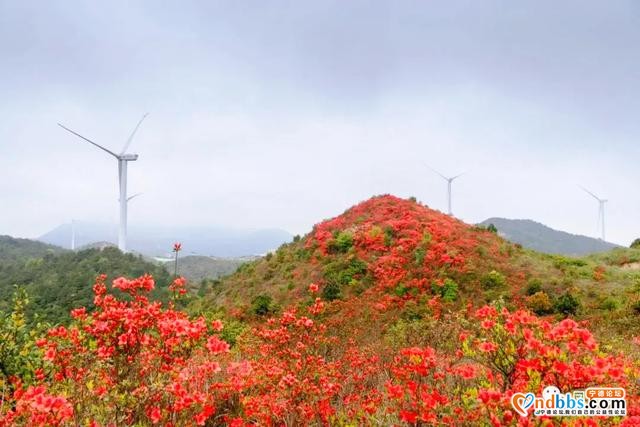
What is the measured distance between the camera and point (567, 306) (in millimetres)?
21766

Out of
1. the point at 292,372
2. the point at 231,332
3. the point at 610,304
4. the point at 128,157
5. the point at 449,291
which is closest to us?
the point at 292,372

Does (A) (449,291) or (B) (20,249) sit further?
(B) (20,249)

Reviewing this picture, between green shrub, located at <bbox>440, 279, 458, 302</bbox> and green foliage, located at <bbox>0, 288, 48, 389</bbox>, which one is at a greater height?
green shrub, located at <bbox>440, 279, 458, 302</bbox>

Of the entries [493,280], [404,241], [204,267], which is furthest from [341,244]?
[204,267]

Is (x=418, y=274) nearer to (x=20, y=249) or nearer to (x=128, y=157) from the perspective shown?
(x=128, y=157)

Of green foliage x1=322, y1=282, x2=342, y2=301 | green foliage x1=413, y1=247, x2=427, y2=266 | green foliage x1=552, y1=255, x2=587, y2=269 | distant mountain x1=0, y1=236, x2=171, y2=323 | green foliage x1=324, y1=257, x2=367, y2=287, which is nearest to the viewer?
green foliage x1=322, y1=282, x2=342, y2=301

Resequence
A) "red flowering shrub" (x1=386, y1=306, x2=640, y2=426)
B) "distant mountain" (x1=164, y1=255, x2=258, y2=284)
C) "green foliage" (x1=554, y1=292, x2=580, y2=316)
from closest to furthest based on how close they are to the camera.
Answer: "red flowering shrub" (x1=386, y1=306, x2=640, y2=426) → "green foliage" (x1=554, y1=292, x2=580, y2=316) → "distant mountain" (x1=164, y1=255, x2=258, y2=284)

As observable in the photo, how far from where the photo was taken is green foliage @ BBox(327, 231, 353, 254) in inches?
1256

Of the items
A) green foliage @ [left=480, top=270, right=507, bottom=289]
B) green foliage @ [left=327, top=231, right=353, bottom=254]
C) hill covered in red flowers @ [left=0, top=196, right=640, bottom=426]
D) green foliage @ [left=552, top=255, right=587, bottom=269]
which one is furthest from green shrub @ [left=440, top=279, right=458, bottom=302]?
hill covered in red flowers @ [left=0, top=196, right=640, bottom=426]

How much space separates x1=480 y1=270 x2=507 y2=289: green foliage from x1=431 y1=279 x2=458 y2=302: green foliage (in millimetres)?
1725

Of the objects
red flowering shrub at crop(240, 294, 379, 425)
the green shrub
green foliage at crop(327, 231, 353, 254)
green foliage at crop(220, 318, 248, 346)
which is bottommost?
green foliage at crop(220, 318, 248, 346)

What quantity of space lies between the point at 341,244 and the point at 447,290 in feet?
29.6

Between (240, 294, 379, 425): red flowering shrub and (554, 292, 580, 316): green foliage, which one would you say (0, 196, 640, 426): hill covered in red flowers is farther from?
(554, 292, 580, 316): green foliage

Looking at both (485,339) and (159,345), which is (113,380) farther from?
(485,339)
